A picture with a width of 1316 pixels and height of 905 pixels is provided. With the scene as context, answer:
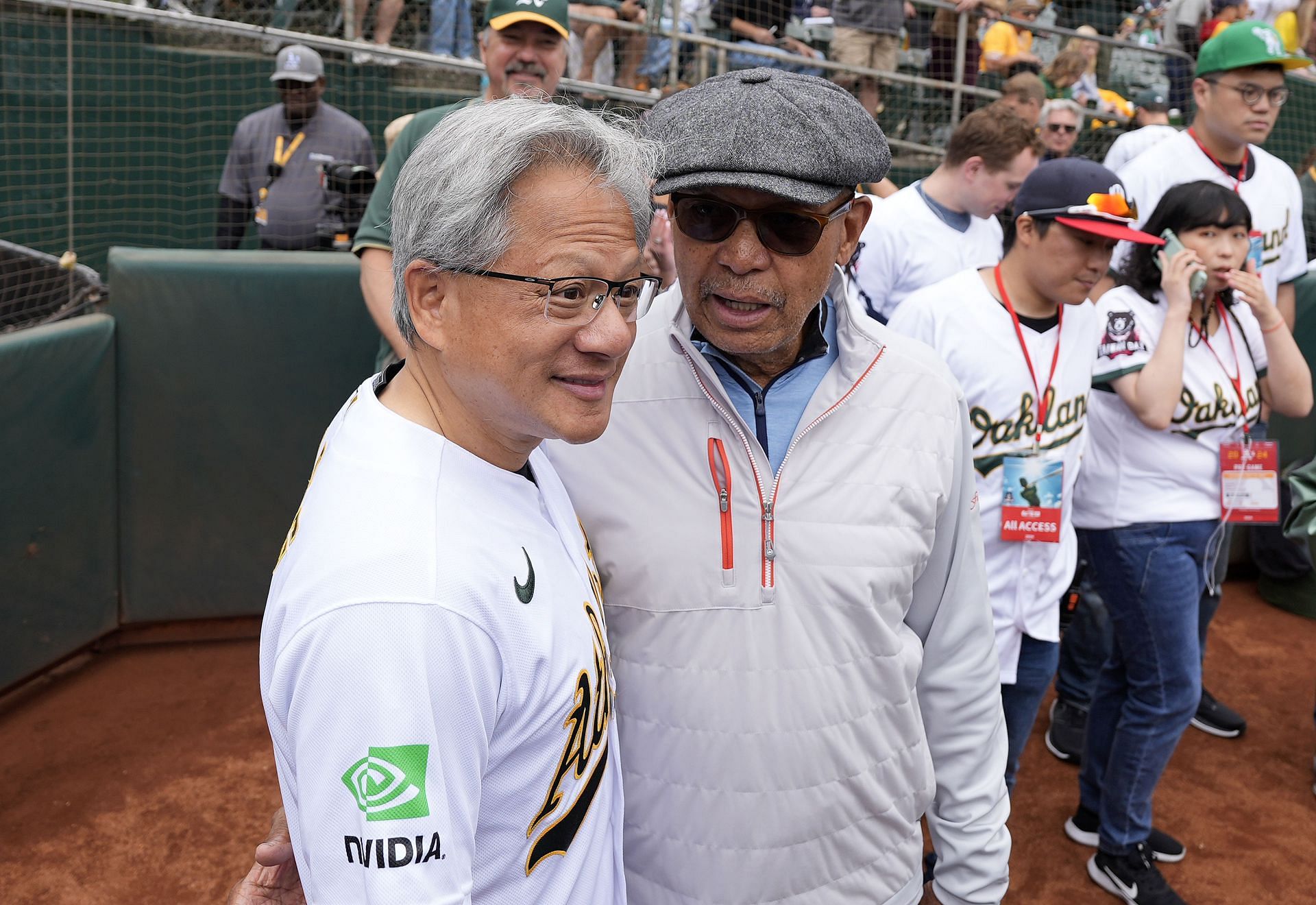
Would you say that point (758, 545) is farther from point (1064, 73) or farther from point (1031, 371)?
point (1064, 73)

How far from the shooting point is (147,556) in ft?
15.9

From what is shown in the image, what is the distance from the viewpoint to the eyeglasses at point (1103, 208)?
2982 mm

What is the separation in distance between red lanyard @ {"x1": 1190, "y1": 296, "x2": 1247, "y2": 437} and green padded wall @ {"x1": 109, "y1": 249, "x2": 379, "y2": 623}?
335cm

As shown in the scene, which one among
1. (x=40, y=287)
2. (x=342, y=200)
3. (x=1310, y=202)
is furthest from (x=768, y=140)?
(x=1310, y=202)

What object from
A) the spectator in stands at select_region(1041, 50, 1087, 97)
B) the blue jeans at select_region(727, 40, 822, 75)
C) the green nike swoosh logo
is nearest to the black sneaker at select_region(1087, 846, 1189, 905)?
the green nike swoosh logo

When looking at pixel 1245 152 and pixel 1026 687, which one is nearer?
pixel 1026 687

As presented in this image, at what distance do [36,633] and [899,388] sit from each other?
151 inches

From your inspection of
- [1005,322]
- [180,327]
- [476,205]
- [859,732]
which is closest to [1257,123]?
[1005,322]

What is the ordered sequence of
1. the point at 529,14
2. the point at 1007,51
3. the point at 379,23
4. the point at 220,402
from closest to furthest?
the point at 529,14
the point at 220,402
the point at 379,23
the point at 1007,51

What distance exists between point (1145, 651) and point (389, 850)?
281 centimetres

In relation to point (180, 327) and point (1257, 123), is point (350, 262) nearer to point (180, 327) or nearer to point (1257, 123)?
point (180, 327)

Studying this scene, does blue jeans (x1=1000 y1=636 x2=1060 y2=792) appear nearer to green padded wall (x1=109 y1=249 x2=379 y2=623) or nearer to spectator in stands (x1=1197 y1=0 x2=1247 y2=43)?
green padded wall (x1=109 y1=249 x2=379 y2=623)

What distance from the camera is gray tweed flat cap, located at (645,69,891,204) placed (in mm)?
1604

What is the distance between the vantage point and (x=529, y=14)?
3762 mm
